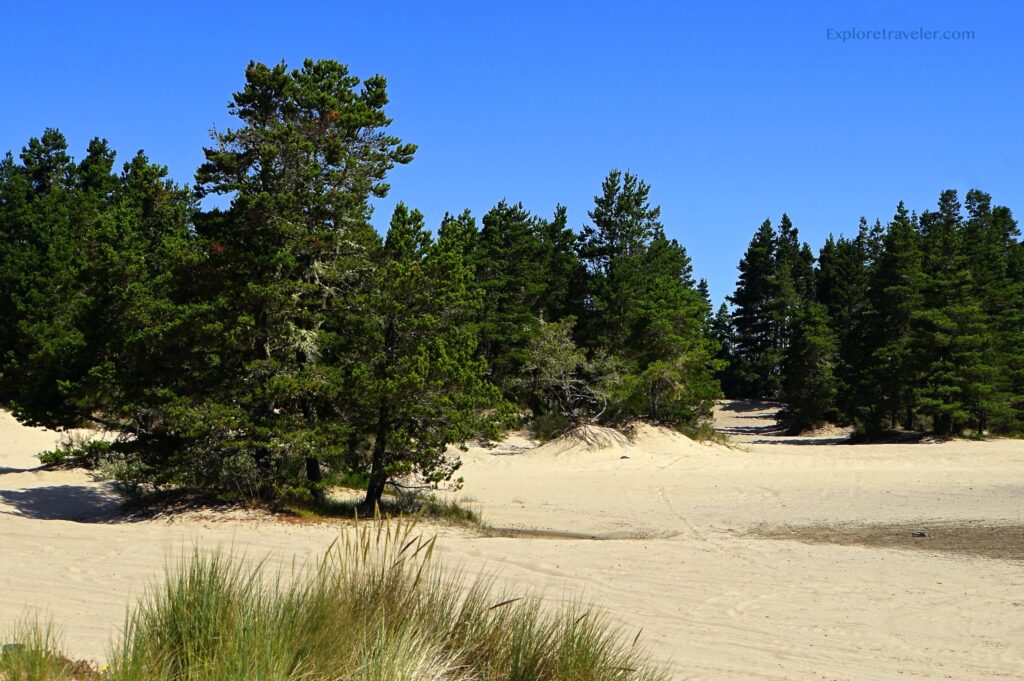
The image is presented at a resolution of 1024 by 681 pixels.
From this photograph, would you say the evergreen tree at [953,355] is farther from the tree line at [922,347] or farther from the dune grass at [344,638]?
the dune grass at [344,638]

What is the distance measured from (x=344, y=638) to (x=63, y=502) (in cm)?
1745

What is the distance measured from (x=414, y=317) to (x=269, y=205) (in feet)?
10.8

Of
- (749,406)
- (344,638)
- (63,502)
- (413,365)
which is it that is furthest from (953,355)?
(344,638)

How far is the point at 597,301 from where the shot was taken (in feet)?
121

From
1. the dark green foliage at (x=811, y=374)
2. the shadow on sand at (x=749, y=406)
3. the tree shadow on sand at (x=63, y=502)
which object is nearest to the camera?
the tree shadow on sand at (x=63, y=502)

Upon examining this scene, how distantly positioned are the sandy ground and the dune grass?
2020mm

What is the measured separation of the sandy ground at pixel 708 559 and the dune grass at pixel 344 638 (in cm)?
202

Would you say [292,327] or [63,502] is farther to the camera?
[63,502]

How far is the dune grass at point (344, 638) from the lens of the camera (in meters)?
4.99

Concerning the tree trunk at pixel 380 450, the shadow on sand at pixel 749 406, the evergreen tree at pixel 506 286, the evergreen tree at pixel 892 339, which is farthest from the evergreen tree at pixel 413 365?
the shadow on sand at pixel 749 406

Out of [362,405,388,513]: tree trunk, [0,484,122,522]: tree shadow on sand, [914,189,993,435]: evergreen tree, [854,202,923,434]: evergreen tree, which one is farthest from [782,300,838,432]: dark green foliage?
[0,484,122,522]: tree shadow on sand

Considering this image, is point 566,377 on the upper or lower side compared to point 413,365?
upper

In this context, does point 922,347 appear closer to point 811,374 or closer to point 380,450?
point 811,374

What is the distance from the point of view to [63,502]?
20.1m
